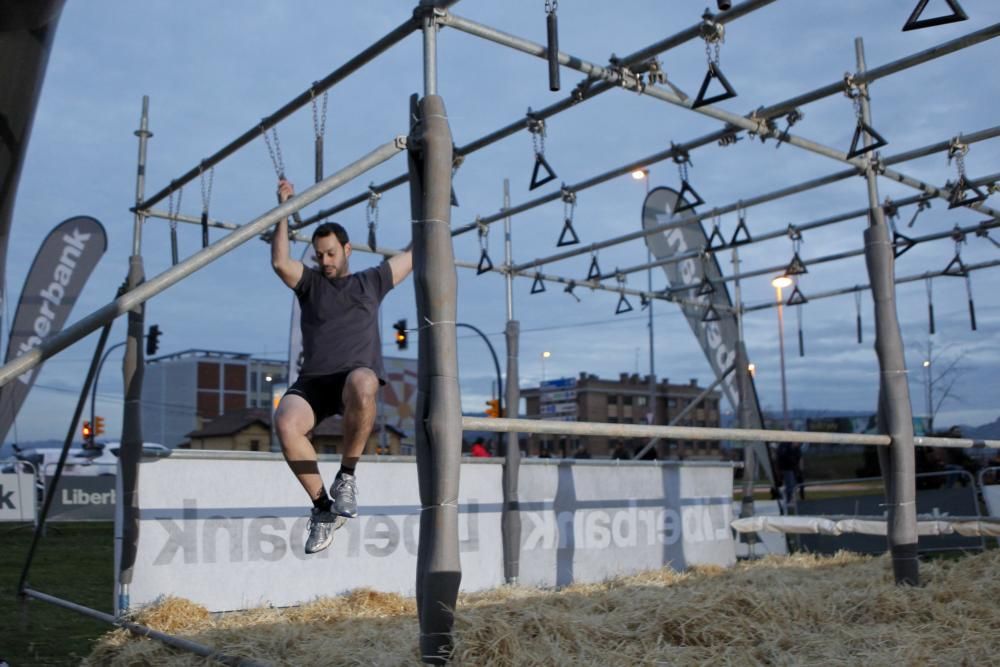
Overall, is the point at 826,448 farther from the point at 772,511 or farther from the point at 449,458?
the point at 449,458

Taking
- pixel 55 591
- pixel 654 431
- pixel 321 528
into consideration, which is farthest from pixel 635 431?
pixel 55 591

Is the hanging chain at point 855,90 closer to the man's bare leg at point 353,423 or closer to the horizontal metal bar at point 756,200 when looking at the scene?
the horizontal metal bar at point 756,200

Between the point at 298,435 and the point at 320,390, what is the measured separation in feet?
1.03

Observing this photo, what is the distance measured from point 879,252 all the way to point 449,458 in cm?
432

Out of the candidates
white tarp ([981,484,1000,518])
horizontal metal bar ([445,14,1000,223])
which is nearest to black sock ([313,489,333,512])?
horizontal metal bar ([445,14,1000,223])

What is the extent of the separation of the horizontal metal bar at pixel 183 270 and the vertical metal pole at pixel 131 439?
2997 millimetres

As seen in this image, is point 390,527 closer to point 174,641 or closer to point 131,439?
point 131,439

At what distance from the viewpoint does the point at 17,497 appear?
17703mm

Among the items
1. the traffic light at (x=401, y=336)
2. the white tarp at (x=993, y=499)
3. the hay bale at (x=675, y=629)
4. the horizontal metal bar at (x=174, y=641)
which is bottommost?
the horizontal metal bar at (x=174, y=641)

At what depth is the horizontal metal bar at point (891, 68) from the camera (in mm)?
5840

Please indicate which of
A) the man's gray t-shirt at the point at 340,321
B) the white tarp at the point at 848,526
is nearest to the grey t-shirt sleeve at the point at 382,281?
the man's gray t-shirt at the point at 340,321

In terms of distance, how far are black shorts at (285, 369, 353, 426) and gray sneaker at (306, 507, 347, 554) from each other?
52cm

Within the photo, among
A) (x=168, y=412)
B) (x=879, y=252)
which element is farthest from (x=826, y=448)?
(x=168, y=412)

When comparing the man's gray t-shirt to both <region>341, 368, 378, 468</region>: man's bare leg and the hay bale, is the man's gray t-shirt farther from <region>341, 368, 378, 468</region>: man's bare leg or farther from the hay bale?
the hay bale
